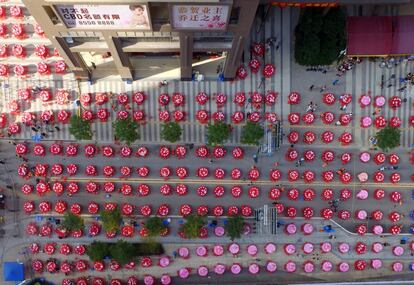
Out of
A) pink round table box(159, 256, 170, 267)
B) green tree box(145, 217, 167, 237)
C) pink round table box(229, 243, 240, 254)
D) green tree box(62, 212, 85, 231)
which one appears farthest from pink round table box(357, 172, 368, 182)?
green tree box(62, 212, 85, 231)

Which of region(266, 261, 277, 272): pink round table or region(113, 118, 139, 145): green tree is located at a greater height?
region(113, 118, 139, 145): green tree

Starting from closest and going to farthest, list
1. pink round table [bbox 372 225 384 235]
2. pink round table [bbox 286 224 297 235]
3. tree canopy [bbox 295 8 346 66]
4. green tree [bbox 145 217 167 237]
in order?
1. tree canopy [bbox 295 8 346 66]
2. green tree [bbox 145 217 167 237]
3. pink round table [bbox 286 224 297 235]
4. pink round table [bbox 372 225 384 235]

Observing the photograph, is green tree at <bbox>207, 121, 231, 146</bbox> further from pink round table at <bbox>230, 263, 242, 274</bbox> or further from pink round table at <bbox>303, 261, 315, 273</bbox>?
pink round table at <bbox>303, 261, 315, 273</bbox>

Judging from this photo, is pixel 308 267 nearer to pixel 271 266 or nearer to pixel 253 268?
pixel 271 266

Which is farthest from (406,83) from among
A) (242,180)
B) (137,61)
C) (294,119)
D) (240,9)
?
(137,61)

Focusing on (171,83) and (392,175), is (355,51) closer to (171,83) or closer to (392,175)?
(392,175)

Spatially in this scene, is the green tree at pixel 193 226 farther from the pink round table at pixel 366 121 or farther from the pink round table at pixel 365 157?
the pink round table at pixel 366 121

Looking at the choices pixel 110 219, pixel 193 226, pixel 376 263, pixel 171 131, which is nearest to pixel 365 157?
pixel 376 263
